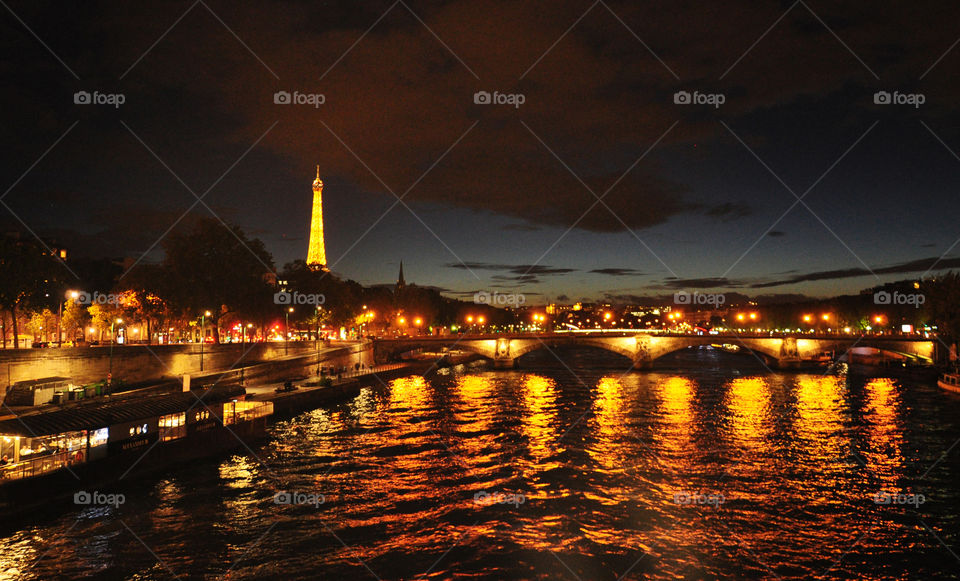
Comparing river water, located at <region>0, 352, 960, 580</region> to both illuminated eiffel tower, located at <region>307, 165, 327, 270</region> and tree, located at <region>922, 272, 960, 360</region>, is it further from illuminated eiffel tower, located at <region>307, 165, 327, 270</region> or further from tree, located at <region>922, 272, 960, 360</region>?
illuminated eiffel tower, located at <region>307, 165, 327, 270</region>

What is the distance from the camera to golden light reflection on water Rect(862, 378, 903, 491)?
2628 cm

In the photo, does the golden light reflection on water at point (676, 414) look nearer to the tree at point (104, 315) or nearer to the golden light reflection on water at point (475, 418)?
the golden light reflection on water at point (475, 418)

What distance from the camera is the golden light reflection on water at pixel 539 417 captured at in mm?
30391

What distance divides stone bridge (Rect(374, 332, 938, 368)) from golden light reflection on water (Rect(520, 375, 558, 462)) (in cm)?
1898

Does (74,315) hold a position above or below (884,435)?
above

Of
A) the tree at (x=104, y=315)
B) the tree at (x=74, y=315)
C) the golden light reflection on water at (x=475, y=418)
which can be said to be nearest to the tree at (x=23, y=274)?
the tree at (x=104, y=315)

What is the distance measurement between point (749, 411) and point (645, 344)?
36.9 m

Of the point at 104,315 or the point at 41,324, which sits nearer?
the point at 104,315

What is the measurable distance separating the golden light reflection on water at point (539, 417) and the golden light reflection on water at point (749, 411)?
32.1 ft

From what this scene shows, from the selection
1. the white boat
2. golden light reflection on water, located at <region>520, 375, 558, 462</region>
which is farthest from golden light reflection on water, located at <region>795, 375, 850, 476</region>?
golden light reflection on water, located at <region>520, 375, 558, 462</region>

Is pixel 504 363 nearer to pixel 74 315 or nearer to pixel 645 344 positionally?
pixel 645 344

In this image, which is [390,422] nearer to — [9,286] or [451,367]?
[9,286]

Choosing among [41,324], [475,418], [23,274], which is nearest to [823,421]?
[475,418]

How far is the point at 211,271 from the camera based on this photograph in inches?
2109
